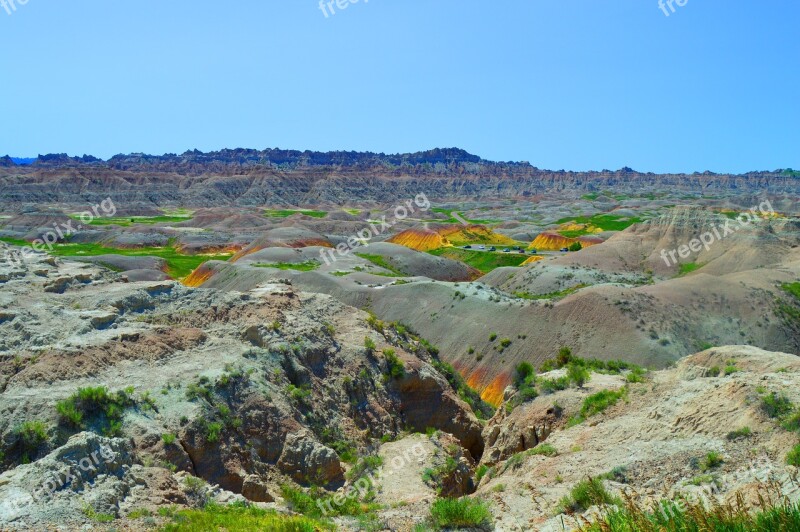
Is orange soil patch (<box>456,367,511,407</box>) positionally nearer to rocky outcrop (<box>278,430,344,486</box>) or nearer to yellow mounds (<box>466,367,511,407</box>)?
yellow mounds (<box>466,367,511,407</box>)

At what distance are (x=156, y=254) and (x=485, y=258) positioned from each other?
5583cm

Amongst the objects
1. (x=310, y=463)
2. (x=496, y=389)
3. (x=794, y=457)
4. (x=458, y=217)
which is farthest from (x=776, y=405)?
(x=458, y=217)

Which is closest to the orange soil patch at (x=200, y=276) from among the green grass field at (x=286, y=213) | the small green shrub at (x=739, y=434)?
the small green shrub at (x=739, y=434)

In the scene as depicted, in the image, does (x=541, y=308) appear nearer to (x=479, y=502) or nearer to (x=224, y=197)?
(x=479, y=502)

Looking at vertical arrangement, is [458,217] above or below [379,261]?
above

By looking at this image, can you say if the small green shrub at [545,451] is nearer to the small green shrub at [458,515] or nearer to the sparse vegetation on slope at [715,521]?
the small green shrub at [458,515]

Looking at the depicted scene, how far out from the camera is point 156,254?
9994 centimetres

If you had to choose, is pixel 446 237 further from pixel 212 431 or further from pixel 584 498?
pixel 584 498

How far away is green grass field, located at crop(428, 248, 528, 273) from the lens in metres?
88.1

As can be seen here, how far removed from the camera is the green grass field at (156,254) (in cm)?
8656

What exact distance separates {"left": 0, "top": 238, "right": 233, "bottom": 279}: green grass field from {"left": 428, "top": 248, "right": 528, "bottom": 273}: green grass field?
3911cm

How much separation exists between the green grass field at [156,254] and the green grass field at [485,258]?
1540 inches

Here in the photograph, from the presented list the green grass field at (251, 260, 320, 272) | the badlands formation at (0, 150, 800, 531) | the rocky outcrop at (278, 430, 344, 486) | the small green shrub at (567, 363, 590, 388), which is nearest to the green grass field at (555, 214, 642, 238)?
the green grass field at (251, 260, 320, 272)

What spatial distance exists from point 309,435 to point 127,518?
736 centimetres
